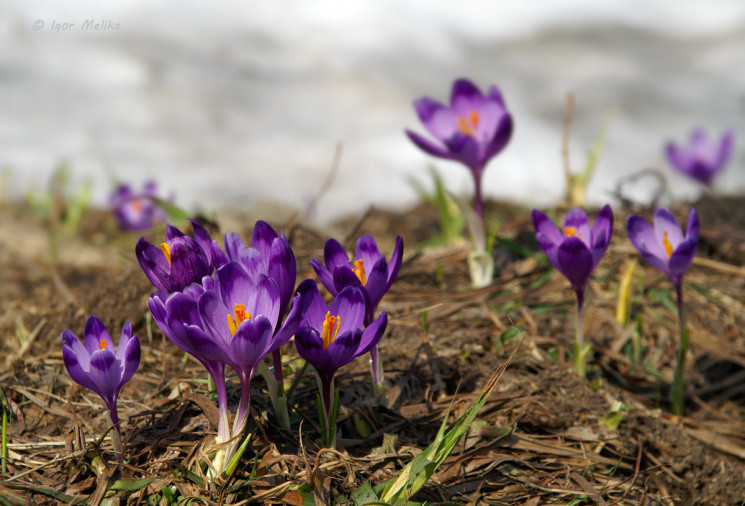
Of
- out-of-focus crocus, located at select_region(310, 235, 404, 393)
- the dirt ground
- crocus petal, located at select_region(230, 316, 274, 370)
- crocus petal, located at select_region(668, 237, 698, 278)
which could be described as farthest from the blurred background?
crocus petal, located at select_region(230, 316, 274, 370)

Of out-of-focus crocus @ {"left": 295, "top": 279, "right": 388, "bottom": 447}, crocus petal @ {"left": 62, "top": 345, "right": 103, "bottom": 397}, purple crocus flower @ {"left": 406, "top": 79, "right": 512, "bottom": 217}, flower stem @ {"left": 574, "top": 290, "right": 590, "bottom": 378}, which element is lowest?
flower stem @ {"left": 574, "top": 290, "right": 590, "bottom": 378}

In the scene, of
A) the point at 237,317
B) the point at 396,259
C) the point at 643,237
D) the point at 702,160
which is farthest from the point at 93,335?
the point at 702,160

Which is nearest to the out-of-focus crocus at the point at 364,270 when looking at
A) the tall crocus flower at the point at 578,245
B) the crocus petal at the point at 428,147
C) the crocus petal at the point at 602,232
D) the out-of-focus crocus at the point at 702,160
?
the tall crocus flower at the point at 578,245

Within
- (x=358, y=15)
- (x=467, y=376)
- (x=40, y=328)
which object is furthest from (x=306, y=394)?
(x=358, y=15)

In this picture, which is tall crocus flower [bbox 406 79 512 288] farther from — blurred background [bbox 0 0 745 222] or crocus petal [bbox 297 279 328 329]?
blurred background [bbox 0 0 745 222]

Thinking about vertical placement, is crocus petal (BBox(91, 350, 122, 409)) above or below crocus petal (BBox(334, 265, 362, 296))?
below
